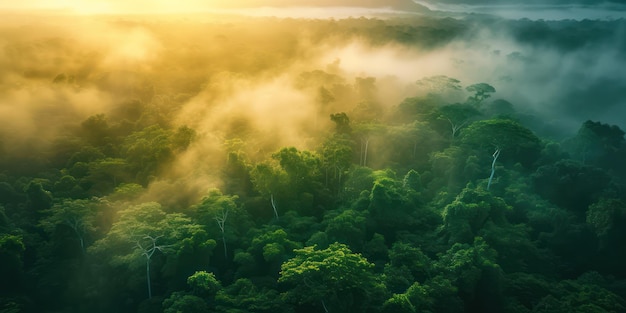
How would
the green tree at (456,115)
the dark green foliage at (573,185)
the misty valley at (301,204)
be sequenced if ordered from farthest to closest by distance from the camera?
the green tree at (456,115), the dark green foliage at (573,185), the misty valley at (301,204)

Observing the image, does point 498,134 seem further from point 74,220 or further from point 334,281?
point 74,220

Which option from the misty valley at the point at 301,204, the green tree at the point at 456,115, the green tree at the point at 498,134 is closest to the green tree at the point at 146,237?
the misty valley at the point at 301,204

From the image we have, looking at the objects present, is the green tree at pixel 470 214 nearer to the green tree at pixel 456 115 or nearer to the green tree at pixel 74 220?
the green tree at pixel 456 115

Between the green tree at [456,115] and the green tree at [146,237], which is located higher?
the green tree at [456,115]

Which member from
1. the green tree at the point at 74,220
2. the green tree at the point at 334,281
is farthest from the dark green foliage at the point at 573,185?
the green tree at the point at 74,220

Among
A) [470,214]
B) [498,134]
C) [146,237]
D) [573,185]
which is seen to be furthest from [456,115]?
[146,237]

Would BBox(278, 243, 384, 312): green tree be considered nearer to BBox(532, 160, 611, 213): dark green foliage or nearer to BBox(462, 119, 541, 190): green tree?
BBox(462, 119, 541, 190): green tree

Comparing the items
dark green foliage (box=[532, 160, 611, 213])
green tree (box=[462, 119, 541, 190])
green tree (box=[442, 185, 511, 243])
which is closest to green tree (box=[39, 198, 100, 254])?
green tree (box=[442, 185, 511, 243])

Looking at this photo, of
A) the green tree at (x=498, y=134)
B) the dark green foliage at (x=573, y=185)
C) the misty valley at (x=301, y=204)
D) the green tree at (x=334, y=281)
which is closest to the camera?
the green tree at (x=334, y=281)

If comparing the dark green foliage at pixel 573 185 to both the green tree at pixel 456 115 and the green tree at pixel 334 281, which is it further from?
the green tree at pixel 334 281

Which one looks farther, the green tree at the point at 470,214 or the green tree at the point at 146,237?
the green tree at the point at 470,214
